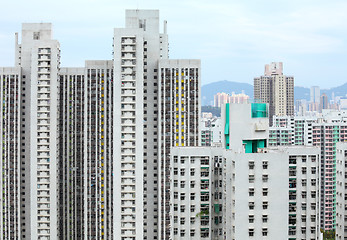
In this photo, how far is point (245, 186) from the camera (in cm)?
3969

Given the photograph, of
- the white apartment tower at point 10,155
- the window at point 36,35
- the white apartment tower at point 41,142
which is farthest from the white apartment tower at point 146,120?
the white apartment tower at point 10,155

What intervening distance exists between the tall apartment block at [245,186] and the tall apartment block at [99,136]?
73.8 ft

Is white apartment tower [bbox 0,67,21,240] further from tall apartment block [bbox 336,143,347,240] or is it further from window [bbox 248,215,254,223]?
window [bbox 248,215,254,223]

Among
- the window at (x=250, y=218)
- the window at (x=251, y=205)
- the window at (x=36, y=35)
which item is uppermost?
the window at (x=36, y=35)

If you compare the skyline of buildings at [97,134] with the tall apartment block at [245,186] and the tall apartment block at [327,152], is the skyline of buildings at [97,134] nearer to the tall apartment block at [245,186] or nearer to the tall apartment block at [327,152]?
the tall apartment block at [245,186]

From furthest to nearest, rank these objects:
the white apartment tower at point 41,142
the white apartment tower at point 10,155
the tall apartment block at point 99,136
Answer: the white apartment tower at point 10,155 < the white apartment tower at point 41,142 < the tall apartment block at point 99,136

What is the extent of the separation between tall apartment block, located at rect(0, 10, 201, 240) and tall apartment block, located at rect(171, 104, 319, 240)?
22.5 meters

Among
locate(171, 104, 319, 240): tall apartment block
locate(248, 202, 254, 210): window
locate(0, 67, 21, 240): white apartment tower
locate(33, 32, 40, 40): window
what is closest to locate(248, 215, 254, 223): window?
locate(171, 104, 319, 240): tall apartment block

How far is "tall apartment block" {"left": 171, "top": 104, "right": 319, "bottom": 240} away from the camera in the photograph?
39.7 meters

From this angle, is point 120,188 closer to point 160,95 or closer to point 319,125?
point 160,95

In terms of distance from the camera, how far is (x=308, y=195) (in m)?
41.9

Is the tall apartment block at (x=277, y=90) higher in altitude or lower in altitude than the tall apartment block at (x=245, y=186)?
higher

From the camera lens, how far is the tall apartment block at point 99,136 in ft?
224

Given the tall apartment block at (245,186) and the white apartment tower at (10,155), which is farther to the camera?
the white apartment tower at (10,155)
